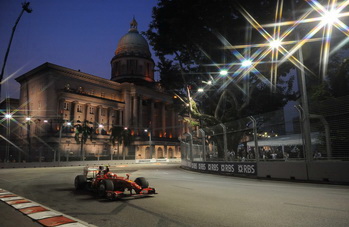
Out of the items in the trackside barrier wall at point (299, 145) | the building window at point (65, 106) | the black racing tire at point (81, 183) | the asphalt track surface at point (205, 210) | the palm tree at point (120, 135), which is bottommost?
the asphalt track surface at point (205, 210)

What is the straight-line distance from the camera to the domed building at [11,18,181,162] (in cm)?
6141

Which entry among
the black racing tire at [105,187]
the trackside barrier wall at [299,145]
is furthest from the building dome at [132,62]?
the black racing tire at [105,187]

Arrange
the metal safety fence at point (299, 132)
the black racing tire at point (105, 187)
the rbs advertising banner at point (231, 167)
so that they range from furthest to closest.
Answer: the rbs advertising banner at point (231, 167), the metal safety fence at point (299, 132), the black racing tire at point (105, 187)

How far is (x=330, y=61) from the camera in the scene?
25859 millimetres

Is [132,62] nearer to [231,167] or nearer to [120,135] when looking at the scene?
[120,135]

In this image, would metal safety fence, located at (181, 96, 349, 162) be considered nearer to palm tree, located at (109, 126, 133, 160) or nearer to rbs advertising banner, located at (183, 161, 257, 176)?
A: rbs advertising banner, located at (183, 161, 257, 176)

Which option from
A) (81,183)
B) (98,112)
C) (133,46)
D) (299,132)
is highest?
(133,46)

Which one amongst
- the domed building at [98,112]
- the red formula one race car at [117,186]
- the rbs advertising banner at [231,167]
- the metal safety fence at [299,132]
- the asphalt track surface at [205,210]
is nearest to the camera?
the asphalt track surface at [205,210]

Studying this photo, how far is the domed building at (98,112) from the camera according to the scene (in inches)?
2418

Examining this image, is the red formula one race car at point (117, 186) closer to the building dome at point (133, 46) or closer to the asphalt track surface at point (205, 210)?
the asphalt track surface at point (205, 210)

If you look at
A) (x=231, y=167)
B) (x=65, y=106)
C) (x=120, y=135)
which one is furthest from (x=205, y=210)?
(x=65, y=106)

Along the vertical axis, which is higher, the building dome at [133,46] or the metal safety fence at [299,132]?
the building dome at [133,46]

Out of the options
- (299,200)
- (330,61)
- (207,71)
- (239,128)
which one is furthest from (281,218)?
(330,61)

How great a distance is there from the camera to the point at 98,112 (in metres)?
74.2
